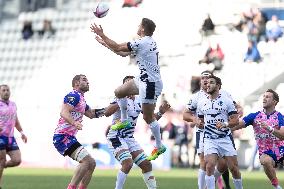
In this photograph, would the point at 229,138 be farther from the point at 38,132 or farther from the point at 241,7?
the point at 241,7

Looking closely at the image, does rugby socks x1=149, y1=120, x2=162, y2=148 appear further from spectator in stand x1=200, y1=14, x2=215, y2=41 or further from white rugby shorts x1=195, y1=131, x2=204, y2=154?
spectator in stand x1=200, y1=14, x2=215, y2=41

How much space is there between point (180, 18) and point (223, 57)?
4.22 meters

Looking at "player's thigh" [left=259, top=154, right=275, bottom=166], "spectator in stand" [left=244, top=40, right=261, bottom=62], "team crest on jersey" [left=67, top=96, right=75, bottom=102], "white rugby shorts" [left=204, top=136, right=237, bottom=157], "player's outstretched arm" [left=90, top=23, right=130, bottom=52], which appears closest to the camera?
"player's outstretched arm" [left=90, top=23, right=130, bottom=52]

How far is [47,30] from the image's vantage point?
44531 mm

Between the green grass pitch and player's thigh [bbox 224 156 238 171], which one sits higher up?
player's thigh [bbox 224 156 238 171]

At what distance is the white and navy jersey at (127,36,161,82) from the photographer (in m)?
16.1

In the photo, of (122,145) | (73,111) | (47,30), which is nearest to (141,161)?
(122,145)

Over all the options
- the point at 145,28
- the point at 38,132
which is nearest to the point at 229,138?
the point at 145,28

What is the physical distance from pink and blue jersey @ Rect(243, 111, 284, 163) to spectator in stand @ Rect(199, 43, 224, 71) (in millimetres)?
19300

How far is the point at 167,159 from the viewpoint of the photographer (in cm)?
3462

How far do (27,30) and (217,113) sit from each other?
1135 inches

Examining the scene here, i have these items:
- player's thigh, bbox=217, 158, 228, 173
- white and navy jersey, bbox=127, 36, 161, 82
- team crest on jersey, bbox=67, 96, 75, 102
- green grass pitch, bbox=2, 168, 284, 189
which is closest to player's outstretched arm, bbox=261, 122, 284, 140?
player's thigh, bbox=217, 158, 228, 173

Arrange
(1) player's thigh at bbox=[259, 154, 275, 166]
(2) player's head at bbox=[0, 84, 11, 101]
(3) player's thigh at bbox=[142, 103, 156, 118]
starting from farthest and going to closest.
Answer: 1. (2) player's head at bbox=[0, 84, 11, 101]
2. (1) player's thigh at bbox=[259, 154, 275, 166]
3. (3) player's thigh at bbox=[142, 103, 156, 118]

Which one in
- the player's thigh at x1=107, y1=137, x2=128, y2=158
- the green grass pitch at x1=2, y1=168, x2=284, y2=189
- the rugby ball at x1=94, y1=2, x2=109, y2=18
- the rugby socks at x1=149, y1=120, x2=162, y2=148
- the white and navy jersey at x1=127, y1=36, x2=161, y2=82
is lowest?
the green grass pitch at x1=2, y1=168, x2=284, y2=189
